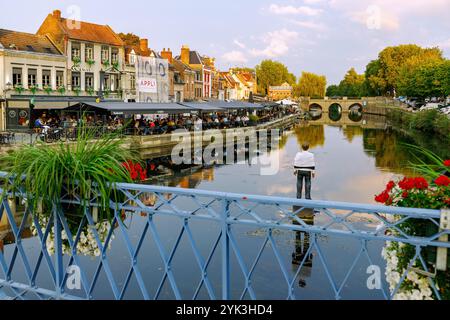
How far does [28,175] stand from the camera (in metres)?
4.95

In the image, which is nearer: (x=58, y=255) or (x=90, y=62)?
(x=58, y=255)

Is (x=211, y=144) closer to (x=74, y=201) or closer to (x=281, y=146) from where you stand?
(x=281, y=146)

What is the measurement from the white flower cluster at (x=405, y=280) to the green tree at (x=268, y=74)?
151450 millimetres

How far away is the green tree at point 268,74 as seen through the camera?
503ft

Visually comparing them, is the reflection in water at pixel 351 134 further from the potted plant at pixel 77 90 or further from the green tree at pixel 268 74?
the green tree at pixel 268 74

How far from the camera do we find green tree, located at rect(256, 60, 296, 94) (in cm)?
15338

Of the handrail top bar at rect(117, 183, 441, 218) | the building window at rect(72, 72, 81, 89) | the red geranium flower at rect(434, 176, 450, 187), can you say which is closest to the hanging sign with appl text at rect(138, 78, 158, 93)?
the building window at rect(72, 72, 81, 89)

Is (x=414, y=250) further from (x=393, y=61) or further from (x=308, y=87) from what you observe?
(x=308, y=87)

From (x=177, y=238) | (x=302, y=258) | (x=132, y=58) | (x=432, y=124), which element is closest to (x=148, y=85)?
(x=132, y=58)

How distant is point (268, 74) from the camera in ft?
504

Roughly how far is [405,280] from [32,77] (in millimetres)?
40101

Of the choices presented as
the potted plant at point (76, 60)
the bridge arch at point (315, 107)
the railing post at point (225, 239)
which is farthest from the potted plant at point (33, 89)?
the bridge arch at point (315, 107)

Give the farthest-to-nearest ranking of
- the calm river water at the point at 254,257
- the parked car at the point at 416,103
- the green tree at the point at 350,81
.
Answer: the green tree at the point at 350,81 → the parked car at the point at 416,103 → the calm river water at the point at 254,257
